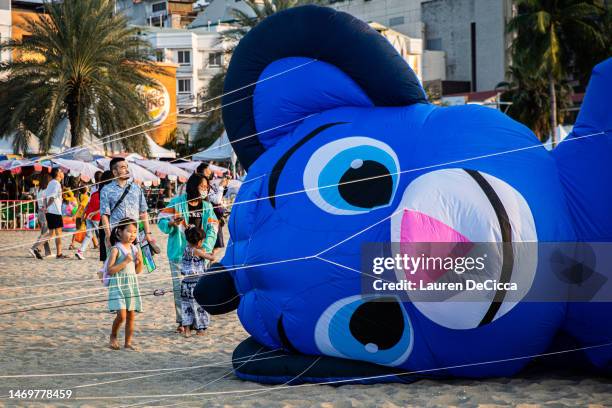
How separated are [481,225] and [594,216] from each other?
0.71 m

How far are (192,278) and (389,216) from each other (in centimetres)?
338

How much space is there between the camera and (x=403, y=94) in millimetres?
6109

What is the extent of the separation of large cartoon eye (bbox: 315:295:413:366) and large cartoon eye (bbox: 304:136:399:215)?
0.62 meters

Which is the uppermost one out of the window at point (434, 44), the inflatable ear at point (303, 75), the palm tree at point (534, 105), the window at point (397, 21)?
the window at point (397, 21)

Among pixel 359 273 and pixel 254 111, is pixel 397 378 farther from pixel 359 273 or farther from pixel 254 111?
pixel 254 111

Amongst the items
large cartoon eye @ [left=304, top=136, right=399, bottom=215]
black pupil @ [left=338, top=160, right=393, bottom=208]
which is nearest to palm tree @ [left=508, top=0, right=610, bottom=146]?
large cartoon eye @ [left=304, top=136, right=399, bottom=215]

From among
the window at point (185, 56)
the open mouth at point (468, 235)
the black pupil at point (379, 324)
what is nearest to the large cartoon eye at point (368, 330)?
the black pupil at point (379, 324)

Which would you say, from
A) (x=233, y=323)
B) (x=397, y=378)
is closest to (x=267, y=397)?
(x=397, y=378)

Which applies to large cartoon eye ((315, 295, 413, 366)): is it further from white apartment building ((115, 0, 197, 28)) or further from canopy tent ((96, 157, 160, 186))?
white apartment building ((115, 0, 197, 28))

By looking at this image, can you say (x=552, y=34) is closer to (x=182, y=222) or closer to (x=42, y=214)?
(x=42, y=214)

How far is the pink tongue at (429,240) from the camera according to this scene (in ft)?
17.1

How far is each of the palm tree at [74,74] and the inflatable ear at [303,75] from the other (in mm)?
17391

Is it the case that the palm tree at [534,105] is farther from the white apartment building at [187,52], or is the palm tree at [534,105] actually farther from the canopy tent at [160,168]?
the canopy tent at [160,168]

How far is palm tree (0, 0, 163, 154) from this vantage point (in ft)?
77.5
